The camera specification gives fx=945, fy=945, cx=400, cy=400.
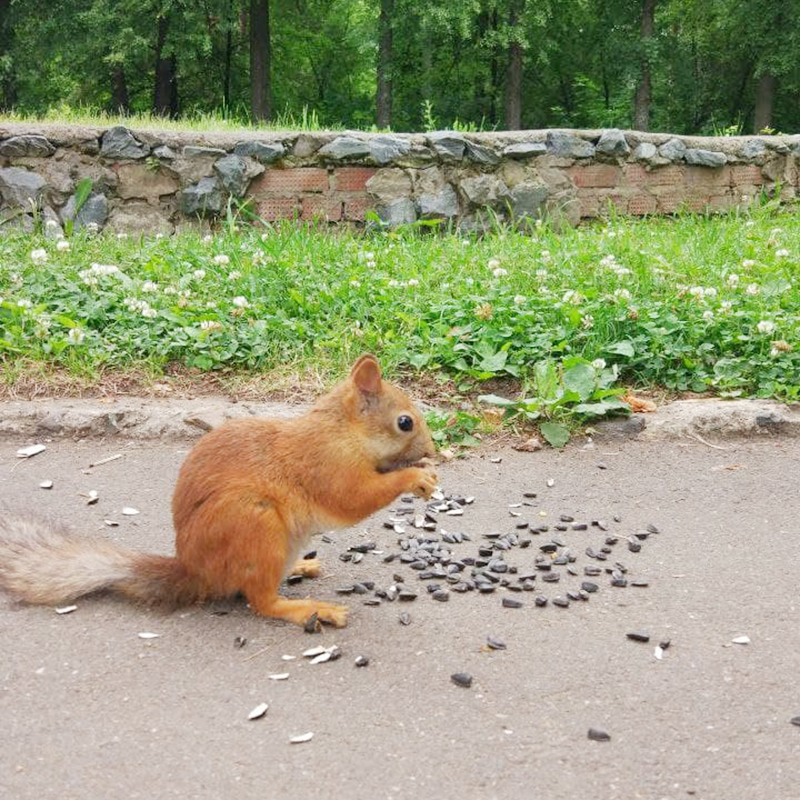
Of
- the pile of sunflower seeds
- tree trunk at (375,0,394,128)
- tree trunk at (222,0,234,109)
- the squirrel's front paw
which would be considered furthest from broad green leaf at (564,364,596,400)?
tree trunk at (222,0,234,109)

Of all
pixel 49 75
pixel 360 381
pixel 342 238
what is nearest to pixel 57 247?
pixel 342 238

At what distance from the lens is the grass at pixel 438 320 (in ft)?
16.0

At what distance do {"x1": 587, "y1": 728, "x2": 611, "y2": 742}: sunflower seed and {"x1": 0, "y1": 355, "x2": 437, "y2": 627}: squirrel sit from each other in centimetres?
85

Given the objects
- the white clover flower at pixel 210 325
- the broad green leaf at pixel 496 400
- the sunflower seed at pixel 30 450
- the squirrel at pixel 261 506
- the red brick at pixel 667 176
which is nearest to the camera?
the squirrel at pixel 261 506

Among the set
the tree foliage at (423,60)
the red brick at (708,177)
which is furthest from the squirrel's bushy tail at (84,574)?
the tree foliage at (423,60)

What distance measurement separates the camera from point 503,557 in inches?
134

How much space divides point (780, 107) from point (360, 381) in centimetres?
2440

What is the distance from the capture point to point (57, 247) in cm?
634

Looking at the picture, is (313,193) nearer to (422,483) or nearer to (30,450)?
(30,450)

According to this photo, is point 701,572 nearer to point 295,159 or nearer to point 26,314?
point 26,314

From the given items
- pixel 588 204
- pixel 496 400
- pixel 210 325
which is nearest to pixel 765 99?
pixel 588 204

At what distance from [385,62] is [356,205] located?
1218 cm

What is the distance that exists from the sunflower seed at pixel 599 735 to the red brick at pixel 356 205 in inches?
251

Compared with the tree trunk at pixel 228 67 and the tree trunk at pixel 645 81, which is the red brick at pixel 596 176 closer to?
the tree trunk at pixel 645 81
